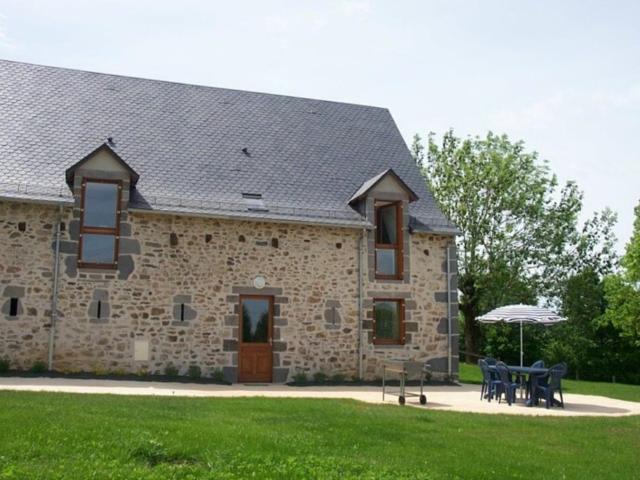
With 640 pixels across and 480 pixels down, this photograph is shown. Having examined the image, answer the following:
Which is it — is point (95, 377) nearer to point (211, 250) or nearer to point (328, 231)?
point (211, 250)

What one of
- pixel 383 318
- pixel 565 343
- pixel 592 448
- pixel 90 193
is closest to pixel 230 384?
pixel 383 318

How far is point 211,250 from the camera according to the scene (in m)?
15.1

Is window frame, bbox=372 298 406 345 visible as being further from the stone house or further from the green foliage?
the green foliage

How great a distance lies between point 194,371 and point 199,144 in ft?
18.7

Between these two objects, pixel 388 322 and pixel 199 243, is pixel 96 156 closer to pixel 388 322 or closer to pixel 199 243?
pixel 199 243

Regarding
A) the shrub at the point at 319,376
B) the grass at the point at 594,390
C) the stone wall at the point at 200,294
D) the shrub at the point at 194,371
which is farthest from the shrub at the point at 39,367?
the grass at the point at 594,390

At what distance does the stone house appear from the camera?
1407 centimetres

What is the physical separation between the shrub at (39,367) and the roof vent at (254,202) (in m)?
5.34

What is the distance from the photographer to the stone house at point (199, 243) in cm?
1407

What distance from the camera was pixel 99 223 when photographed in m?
14.5

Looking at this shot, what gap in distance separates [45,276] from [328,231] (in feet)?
20.4

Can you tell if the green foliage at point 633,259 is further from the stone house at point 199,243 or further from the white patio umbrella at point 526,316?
the white patio umbrella at point 526,316

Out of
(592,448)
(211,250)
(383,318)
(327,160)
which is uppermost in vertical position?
(327,160)

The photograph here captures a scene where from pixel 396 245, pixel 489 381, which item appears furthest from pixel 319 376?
pixel 489 381
